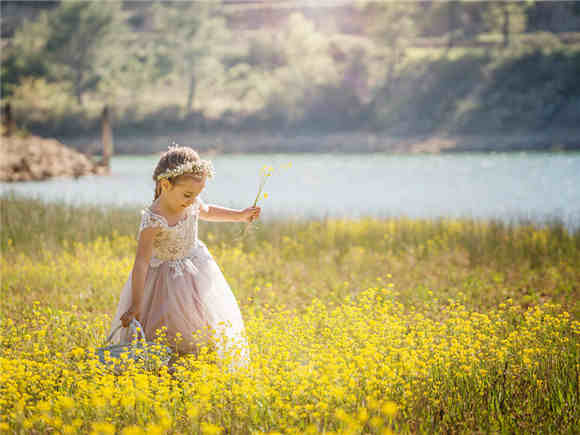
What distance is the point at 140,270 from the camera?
15.3 feet

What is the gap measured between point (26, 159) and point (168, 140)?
101ft

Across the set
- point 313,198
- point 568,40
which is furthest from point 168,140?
point 568,40

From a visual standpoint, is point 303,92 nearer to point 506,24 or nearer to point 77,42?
point 77,42

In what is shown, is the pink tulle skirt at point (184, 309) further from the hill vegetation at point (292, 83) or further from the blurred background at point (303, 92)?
the hill vegetation at point (292, 83)

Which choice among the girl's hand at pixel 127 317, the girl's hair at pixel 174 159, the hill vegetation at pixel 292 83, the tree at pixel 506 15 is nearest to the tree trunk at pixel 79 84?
the hill vegetation at pixel 292 83

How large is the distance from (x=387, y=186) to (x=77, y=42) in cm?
4892

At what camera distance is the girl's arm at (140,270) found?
182 inches

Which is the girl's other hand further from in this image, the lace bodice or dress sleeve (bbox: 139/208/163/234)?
dress sleeve (bbox: 139/208/163/234)

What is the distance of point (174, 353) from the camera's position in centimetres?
482

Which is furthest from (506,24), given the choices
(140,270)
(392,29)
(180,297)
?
(140,270)

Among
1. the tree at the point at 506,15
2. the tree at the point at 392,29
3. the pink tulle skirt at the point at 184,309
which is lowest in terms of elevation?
the pink tulle skirt at the point at 184,309

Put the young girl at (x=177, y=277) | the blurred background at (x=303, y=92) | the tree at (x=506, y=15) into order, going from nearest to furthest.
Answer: the young girl at (x=177, y=277)
the blurred background at (x=303, y=92)
the tree at (x=506, y=15)

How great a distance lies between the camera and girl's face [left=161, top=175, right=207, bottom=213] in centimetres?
479

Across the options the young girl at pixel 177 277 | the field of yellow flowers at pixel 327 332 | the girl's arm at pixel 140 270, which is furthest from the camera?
the young girl at pixel 177 277
